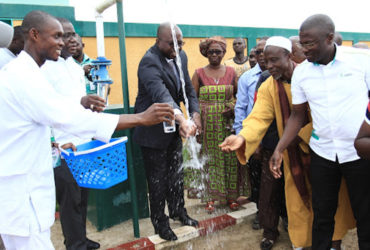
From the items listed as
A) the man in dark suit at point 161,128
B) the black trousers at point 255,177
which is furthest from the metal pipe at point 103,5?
the black trousers at point 255,177

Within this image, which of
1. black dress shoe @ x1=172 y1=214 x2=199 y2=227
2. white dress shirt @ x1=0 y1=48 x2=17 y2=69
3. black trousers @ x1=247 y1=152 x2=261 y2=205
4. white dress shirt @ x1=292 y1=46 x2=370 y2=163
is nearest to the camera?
white dress shirt @ x1=0 y1=48 x2=17 y2=69

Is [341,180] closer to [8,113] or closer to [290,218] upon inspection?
[290,218]

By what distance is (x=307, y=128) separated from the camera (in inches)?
114

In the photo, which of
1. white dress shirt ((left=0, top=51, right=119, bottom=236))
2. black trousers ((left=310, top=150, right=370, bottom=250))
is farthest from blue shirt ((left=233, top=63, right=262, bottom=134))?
white dress shirt ((left=0, top=51, right=119, bottom=236))

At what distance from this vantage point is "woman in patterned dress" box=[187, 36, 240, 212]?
4043mm

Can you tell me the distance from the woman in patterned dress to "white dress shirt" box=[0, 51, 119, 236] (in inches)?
92.3

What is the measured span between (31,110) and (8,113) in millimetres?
140

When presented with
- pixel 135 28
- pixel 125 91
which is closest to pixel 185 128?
pixel 125 91

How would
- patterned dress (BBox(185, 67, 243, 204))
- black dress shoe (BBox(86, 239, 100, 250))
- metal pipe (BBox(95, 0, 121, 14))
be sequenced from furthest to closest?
patterned dress (BBox(185, 67, 243, 204))
black dress shoe (BBox(86, 239, 100, 250))
metal pipe (BBox(95, 0, 121, 14))

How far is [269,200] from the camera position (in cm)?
331

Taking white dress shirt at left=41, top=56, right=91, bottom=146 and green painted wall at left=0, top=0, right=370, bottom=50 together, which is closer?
white dress shirt at left=41, top=56, right=91, bottom=146

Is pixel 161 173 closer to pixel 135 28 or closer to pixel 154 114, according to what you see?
pixel 154 114

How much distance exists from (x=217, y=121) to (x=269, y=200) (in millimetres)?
1208

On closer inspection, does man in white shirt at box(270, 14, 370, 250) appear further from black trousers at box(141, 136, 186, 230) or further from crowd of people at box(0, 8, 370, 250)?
black trousers at box(141, 136, 186, 230)
